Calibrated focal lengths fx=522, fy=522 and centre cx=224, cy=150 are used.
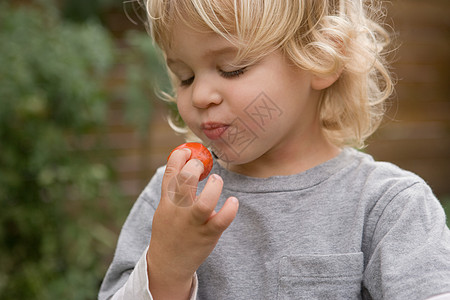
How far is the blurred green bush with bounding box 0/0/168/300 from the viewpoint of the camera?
233cm

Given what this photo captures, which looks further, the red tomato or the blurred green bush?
the blurred green bush

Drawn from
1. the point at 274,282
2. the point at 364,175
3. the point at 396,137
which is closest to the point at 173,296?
the point at 274,282

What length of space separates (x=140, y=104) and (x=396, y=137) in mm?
2785

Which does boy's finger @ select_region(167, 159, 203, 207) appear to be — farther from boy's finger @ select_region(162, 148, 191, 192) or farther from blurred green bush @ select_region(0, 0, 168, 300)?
blurred green bush @ select_region(0, 0, 168, 300)

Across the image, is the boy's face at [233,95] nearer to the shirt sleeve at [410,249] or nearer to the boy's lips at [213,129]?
the boy's lips at [213,129]

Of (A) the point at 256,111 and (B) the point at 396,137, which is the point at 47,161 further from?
(B) the point at 396,137

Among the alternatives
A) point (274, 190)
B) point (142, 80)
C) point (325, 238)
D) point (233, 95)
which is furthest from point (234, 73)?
point (142, 80)

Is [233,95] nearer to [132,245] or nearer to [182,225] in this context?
[182,225]

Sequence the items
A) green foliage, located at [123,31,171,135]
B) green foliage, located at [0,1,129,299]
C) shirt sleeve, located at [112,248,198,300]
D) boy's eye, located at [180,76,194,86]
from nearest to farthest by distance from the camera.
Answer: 1. shirt sleeve, located at [112,248,198,300]
2. boy's eye, located at [180,76,194,86]
3. green foliage, located at [0,1,129,299]
4. green foliage, located at [123,31,171,135]

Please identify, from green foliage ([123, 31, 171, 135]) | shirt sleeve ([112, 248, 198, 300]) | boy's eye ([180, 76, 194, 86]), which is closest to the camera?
shirt sleeve ([112, 248, 198, 300])

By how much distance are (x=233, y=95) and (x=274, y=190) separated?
0.26 meters

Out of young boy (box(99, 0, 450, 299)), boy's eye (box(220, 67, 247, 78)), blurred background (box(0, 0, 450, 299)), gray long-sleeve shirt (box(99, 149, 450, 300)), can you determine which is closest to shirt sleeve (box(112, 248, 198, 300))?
young boy (box(99, 0, 450, 299))

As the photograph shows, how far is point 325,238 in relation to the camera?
45.3 inches

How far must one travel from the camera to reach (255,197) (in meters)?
1.23
